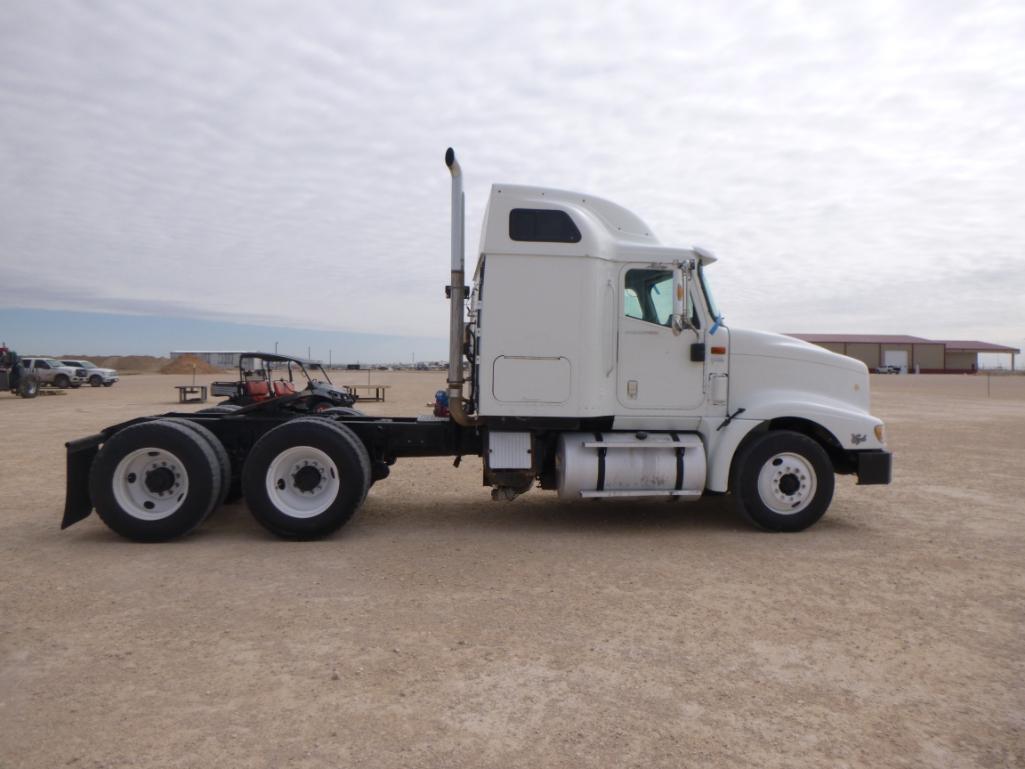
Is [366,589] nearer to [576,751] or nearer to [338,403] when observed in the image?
[576,751]

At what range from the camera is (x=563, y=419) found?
22.2 ft

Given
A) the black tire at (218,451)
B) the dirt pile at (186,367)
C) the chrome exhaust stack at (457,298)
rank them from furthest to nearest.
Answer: the dirt pile at (186,367)
the chrome exhaust stack at (457,298)
the black tire at (218,451)

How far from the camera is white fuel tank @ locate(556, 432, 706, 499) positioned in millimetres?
6781

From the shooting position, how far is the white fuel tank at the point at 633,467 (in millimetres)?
6781

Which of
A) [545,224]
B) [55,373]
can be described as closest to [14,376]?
[55,373]

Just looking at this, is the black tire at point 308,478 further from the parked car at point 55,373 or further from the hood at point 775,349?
the parked car at point 55,373

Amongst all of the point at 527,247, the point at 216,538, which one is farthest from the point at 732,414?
the point at 216,538

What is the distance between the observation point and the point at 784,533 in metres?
6.85

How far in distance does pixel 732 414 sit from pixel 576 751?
182 inches

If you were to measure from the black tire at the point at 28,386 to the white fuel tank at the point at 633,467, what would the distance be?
30530mm

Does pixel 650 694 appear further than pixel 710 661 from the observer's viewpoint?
No

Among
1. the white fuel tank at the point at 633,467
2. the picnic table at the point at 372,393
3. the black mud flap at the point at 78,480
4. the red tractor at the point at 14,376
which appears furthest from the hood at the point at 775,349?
the red tractor at the point at 14,376

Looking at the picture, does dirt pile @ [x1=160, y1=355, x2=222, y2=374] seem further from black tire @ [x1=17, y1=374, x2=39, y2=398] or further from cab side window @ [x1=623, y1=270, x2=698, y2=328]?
cab side window @ [x1=623, y1=270, x2=698, y2=328]

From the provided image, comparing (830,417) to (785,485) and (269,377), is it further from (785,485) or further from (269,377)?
(269,377)
